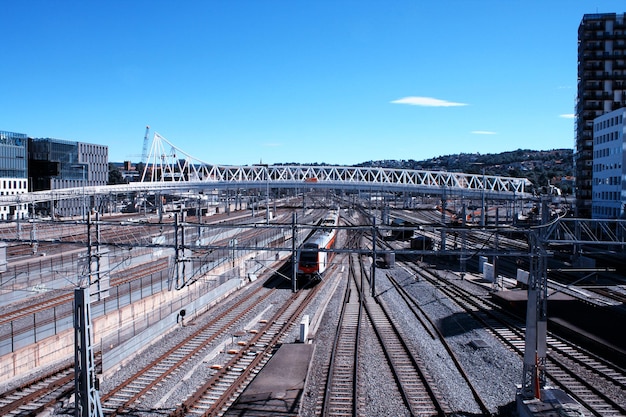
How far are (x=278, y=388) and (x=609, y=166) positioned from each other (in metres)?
31.6

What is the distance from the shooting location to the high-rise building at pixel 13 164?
42281mm

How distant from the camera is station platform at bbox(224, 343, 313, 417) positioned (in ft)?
28.0

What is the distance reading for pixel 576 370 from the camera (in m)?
10.7

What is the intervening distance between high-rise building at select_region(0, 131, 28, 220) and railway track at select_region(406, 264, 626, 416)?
39699 millimetres

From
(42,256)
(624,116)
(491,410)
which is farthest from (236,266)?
(624,116)

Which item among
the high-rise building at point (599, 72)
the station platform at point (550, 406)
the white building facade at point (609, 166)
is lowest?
the station platform at point (550, 406)

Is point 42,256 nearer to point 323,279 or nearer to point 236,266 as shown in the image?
point 236,266

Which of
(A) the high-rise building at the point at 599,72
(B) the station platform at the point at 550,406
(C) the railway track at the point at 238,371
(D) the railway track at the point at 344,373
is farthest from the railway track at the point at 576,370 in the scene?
(A) the high-rise building at the point at 599,72

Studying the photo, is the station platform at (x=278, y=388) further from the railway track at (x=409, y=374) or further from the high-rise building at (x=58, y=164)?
the high-rise building at (x=58, y=164)

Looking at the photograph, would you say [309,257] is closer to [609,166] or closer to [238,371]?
[238,371]

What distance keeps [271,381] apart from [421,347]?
4264 mm

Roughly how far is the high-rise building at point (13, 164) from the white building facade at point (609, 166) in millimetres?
44374

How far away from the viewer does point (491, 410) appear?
29.1ft

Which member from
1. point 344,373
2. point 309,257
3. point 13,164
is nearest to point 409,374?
point 344,373
